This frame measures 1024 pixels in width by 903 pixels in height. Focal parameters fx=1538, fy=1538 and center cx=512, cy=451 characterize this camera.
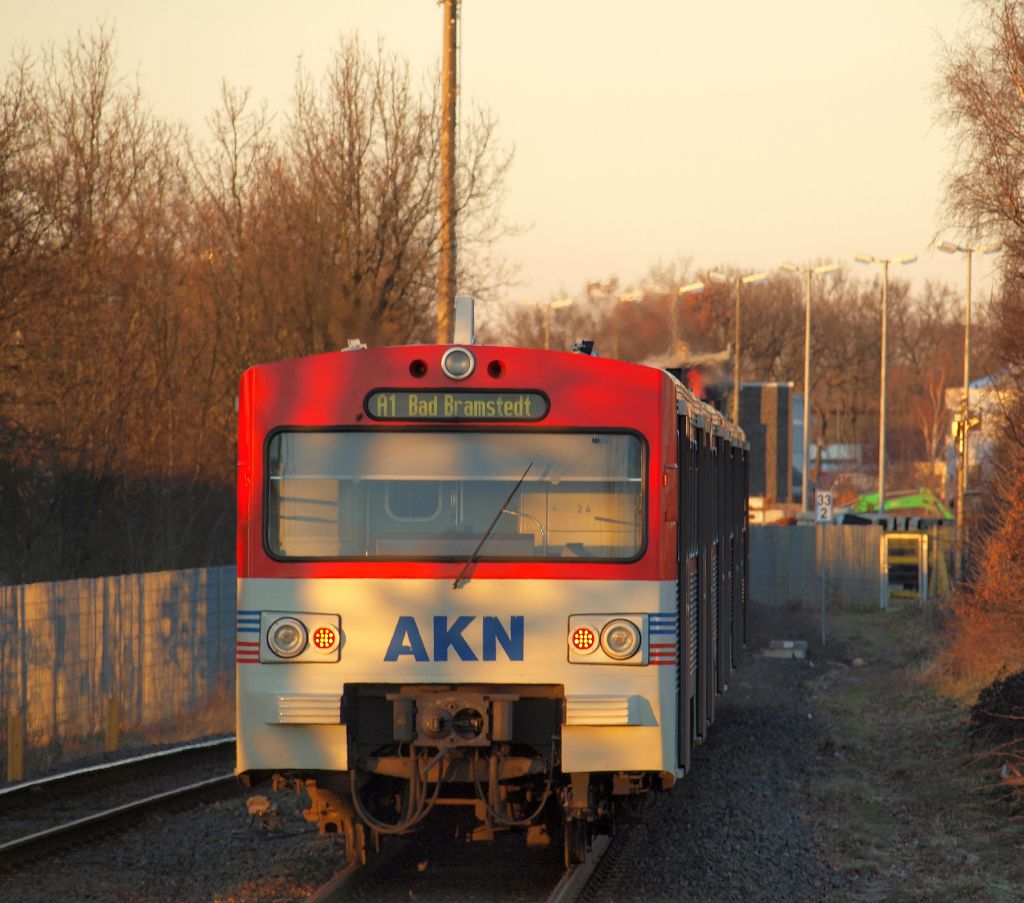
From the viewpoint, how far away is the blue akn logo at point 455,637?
790cm

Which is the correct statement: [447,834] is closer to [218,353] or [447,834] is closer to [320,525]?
[320,525]

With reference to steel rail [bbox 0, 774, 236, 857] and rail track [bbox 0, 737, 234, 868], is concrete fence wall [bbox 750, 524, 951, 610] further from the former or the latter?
steel rail [bbox 0, 774, 236, 857]

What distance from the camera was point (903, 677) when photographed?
22297mm

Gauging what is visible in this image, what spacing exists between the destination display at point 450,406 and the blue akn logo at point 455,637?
3.42 feet

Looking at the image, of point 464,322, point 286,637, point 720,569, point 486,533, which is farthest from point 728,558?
point 286,637

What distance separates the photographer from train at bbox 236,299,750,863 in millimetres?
7883

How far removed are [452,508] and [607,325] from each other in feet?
114

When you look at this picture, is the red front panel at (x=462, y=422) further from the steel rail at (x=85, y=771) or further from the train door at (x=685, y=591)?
the steel rail at (x=85, y=771)

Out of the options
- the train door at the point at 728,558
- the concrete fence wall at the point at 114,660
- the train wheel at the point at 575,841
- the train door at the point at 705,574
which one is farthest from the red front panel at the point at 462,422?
the concrete fence wall at the point at 114,660

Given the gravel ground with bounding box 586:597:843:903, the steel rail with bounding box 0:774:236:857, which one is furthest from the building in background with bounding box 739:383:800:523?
the steel rail with bounding box 0:774:236:857

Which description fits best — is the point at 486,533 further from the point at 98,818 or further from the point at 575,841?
the point at 98,818

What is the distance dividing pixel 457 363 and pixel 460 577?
1133mm

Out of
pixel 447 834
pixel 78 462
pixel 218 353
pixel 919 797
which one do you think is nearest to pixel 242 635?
pixel 447 834

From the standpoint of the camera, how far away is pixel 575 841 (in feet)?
27.6
